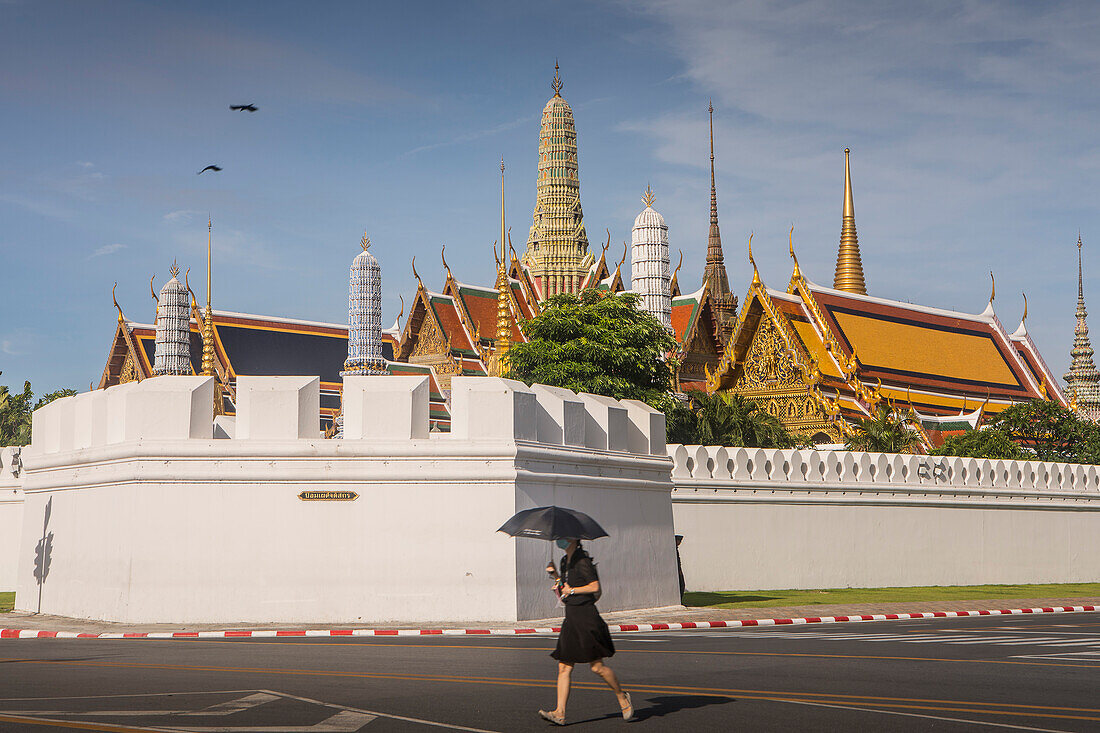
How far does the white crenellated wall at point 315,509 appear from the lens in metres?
19.0

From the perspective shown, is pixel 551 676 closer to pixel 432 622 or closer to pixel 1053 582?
pixel 432 622

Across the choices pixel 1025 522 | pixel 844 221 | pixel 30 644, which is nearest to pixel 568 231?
pixel 844 221

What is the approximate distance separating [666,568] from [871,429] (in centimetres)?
2047

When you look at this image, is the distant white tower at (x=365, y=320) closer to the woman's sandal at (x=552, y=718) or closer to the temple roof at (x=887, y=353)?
the temple roof at (x=887, y=353)

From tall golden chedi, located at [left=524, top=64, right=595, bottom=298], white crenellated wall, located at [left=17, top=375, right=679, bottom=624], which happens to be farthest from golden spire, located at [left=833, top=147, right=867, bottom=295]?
white crenellated wall, located at [left=17, top=375, right=679, bottom=624]

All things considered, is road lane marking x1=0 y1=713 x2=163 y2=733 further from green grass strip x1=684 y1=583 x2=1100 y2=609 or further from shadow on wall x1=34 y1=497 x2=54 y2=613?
green grass strip x1=684 y1=583 x2=1100 y2=609

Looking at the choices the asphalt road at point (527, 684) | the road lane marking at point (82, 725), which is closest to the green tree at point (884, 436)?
the asphalt road at point (527, 684)

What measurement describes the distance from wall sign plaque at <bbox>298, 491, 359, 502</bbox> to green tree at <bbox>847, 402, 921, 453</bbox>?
968 inches

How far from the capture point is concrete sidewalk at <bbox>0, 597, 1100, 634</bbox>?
18.2 metres

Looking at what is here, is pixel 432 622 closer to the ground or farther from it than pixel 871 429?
closer to the ground

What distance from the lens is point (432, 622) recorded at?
744 inches

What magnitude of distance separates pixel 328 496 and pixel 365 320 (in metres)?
44.8

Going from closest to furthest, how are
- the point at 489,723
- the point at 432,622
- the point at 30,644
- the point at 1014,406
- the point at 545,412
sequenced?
the point at 489,723 < the point at 30,644 < the point at 432,622 < the point at 545,412 < the point at 1014,406

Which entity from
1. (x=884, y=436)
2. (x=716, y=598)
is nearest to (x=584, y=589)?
(x=716, y=598)
